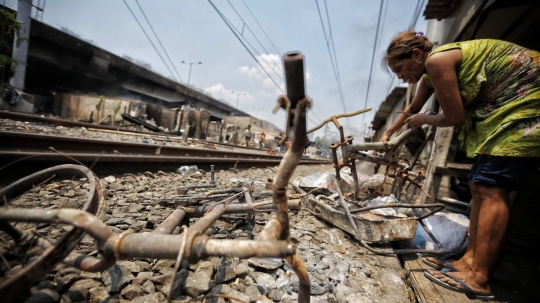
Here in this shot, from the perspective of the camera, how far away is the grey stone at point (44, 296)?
39.0 inches

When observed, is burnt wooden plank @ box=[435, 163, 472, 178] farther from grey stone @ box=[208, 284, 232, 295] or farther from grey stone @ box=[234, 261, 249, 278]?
grey stone @ box=[208, 284, 232, 295]

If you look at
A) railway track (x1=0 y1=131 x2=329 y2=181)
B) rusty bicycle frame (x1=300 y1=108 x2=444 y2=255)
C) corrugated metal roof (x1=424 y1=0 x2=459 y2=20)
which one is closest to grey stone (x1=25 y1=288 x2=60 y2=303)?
railway track (x1=0 y1=131 x2=329 y2=181)

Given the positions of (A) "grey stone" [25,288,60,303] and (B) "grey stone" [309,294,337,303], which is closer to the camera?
(A) "grey stone" [25,288,60,303]

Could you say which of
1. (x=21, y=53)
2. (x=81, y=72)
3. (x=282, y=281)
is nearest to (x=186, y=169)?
(x=282, y=281)

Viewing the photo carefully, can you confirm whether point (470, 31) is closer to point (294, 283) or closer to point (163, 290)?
point (294, 283)

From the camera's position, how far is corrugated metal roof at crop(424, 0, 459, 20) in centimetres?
438


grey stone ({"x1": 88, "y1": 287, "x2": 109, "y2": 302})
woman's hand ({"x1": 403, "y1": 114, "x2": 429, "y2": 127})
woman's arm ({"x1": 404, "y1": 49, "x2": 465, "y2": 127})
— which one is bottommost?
grey stone ({"x1": 88, "y1": 287, "x2": 109, "y2": 302})

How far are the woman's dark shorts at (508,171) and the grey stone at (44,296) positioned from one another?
2.86m

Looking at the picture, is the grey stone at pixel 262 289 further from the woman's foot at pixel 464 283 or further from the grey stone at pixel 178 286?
the woman's foot at pixel 464 283

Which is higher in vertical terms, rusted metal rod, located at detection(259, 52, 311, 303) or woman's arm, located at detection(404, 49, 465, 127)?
woman's arm, located at detection(404, 49, 465, 127)

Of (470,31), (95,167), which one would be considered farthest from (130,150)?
(470,31)

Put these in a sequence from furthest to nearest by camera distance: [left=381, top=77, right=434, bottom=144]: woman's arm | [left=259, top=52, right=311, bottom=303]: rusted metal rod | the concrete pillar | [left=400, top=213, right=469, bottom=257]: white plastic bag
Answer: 1. the concrete pillar
2. [left=381, top=77, right=434, bottom=144]: woman's arm
3. [left=400, top=213, right=469, bottom=257]: white plastic bag
4. [left=259, top=52, right=311, bottom=303]: rusted metal rod

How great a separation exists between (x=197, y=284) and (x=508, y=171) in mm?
2369

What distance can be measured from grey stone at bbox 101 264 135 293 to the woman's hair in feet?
9.13
